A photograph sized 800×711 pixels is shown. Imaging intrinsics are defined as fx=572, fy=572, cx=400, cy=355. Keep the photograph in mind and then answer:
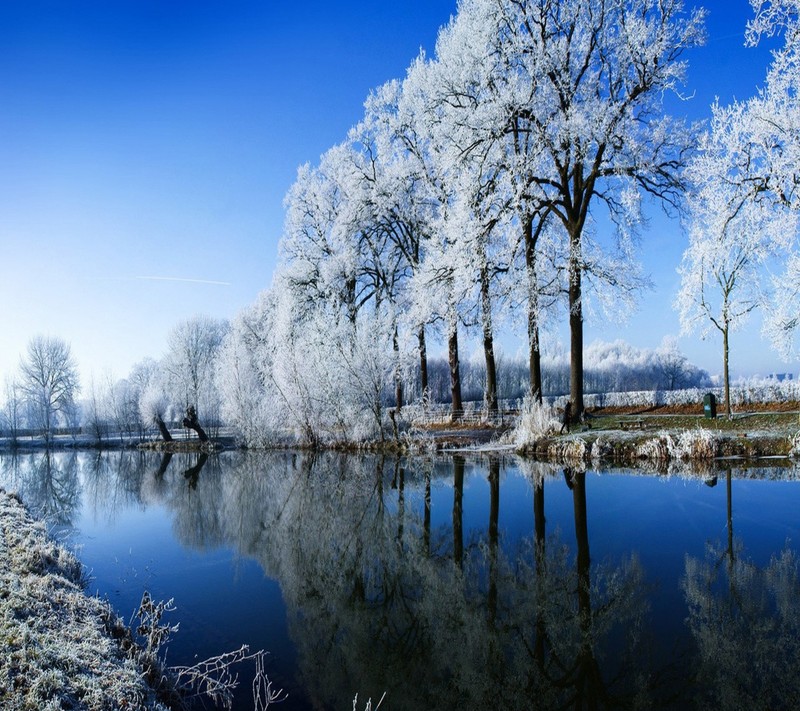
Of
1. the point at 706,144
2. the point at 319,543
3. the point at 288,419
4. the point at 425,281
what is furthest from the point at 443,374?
the point at 319,543

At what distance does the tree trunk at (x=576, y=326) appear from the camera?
17156 mm

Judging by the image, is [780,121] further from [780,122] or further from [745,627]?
[745,627]

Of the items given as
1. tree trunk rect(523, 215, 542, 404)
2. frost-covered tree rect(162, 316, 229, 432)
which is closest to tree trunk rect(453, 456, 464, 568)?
tree trunk rect(523, 215, 542, 404)

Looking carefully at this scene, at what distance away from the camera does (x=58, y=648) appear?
4.30m

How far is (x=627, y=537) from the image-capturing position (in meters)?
8.09

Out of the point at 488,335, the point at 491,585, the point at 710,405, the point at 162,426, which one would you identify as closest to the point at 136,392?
the point at 162,426

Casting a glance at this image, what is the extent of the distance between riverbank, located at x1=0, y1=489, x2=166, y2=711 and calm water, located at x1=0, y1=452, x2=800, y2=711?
81cm

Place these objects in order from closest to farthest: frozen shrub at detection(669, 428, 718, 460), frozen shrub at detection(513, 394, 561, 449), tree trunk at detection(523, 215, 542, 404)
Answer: frozen shrub at detection(669, 428, 718, 460), frozen shrub at detection(513, 394, 561, 449), tree trunk at detection(523, 215, 542, 404)

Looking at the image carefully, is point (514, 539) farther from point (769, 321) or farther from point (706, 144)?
point (706, 144)

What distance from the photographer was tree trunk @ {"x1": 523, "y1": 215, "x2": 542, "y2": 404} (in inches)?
723

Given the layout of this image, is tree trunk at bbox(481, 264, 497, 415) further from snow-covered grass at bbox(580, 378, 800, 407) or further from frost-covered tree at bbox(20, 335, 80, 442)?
frost-covered tree at bbox(20, 335, 80, 442)

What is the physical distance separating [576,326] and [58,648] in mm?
15785

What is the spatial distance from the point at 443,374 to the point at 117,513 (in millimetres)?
74716

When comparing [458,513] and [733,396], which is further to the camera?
[733,396]
